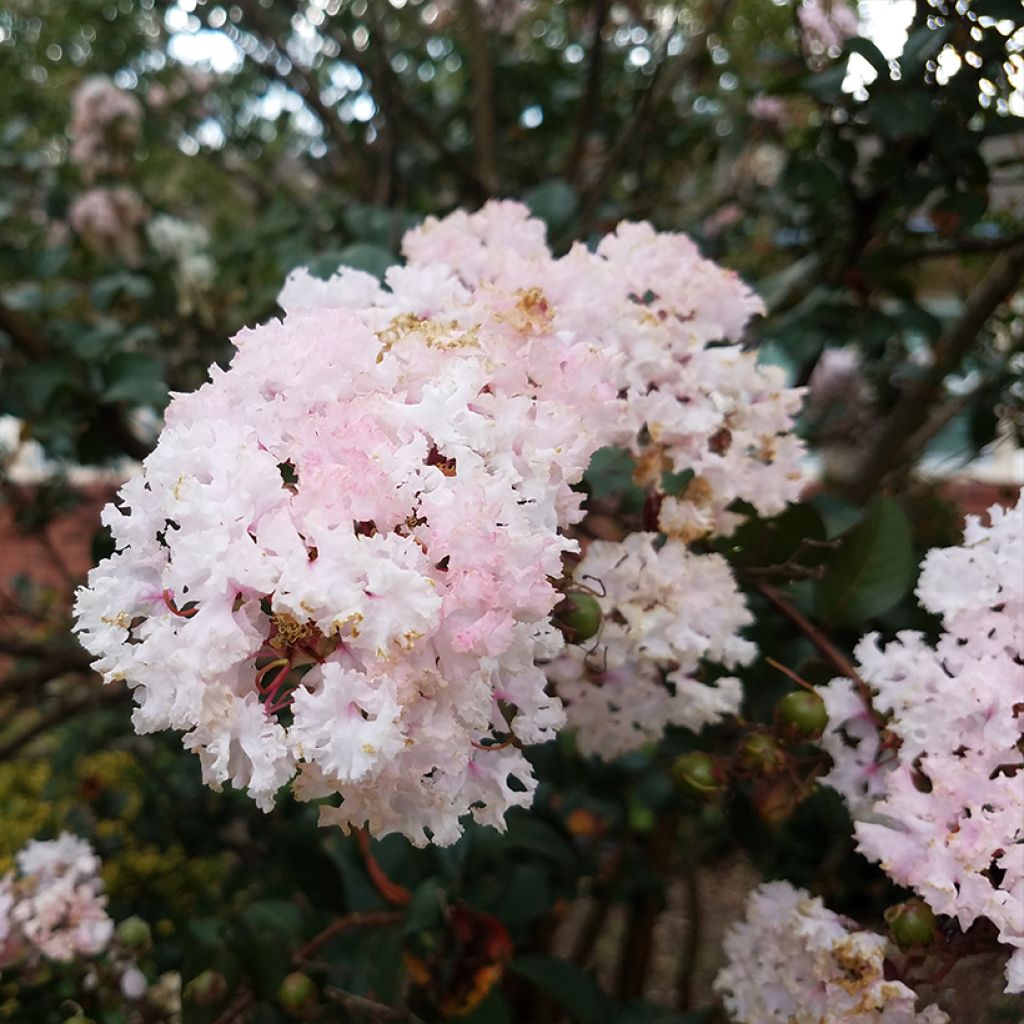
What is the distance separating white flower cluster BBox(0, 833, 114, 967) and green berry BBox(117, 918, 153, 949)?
2 cm

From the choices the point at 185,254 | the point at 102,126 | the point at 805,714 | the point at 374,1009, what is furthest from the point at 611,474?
the point at 102,126

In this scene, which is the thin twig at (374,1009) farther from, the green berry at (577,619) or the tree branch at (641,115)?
the tree branch at (641,115)

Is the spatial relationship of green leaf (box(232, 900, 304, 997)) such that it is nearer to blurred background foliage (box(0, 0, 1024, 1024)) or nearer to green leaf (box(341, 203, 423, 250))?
blurred background foliage (box(0, 0, 1024, 1024))

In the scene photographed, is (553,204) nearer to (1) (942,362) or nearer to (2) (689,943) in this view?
(1) (942,362)

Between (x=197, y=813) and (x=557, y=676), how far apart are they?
129 centimetres

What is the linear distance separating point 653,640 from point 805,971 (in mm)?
279

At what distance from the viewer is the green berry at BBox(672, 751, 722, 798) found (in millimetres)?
793

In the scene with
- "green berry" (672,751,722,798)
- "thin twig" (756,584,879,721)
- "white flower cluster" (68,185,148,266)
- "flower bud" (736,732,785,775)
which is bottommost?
"green berry" (672,751,722,798)

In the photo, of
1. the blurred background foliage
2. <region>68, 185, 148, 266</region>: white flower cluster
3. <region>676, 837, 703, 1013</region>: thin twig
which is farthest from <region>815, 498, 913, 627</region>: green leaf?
<region>68, 185, 148, 266</region>: white flower cluster

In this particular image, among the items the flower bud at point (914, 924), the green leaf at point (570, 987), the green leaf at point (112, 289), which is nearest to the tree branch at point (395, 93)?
the green leaf at point (112, 289)

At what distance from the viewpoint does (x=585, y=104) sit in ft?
5.51

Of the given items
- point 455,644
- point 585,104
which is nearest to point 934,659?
point 455,644

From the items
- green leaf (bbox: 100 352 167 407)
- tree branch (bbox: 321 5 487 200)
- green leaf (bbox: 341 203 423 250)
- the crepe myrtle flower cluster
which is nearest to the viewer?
Result: the crepe myrtle flower cluster

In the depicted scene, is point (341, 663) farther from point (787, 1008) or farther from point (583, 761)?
point (583, 761)
